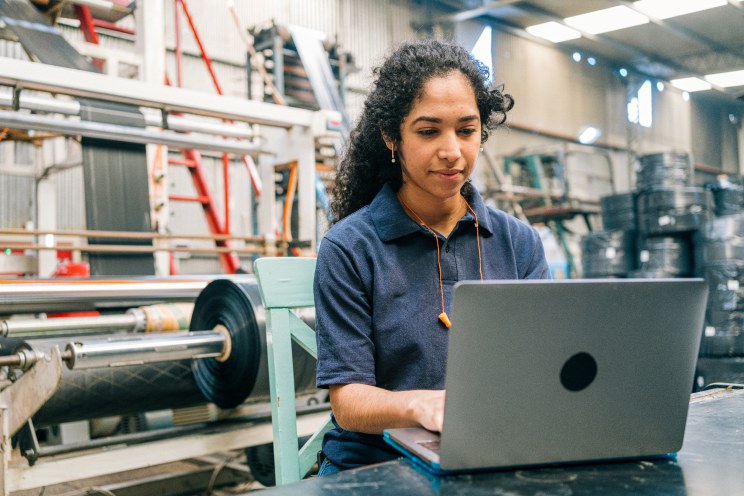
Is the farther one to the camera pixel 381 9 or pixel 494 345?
pixel 381 9

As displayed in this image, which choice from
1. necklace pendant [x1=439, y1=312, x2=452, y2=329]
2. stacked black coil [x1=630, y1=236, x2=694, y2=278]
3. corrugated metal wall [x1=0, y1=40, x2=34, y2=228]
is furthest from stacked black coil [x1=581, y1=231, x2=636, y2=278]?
necklace pendant [x1=439, y1=312, x2=452, y2=329]

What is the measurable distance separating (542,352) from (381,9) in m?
8.67

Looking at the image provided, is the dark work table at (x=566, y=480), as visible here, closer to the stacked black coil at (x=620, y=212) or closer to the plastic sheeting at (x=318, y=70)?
the plastic sheeting at (x=318, y=70)

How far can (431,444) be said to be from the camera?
0.75 m

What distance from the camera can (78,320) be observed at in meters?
2.27

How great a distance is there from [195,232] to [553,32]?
6464mm

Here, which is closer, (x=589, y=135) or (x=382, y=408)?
(x=382, y=408)

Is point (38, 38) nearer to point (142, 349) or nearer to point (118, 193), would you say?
point (118, 193)

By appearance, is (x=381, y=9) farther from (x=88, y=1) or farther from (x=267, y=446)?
(x=267, y=446)

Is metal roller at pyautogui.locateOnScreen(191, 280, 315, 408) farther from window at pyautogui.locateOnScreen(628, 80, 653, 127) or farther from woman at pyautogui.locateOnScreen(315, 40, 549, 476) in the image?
window at pyautogui.locateOnScreen(628, 80, 653, 127)

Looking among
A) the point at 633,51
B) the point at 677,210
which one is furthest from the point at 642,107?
the point at 677,210

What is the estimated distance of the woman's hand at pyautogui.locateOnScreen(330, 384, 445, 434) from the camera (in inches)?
32.1

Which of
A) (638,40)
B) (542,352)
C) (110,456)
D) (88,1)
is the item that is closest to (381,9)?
(638,40)

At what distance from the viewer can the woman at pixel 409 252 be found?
110 cm
